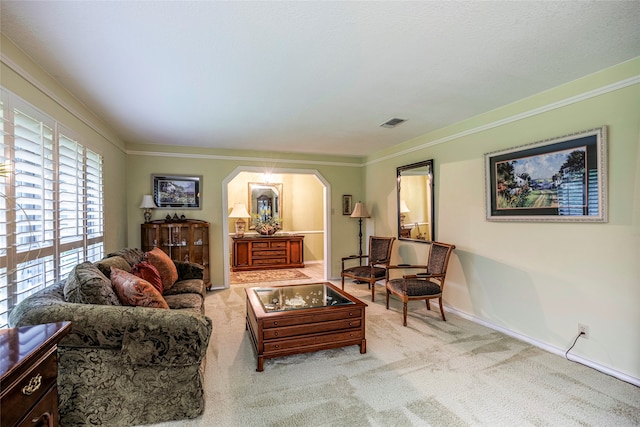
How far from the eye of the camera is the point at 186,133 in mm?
4336

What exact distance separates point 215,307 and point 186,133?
2.47 m

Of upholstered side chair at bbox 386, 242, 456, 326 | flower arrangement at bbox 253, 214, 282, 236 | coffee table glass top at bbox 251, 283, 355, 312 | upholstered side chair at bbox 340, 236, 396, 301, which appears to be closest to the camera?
coffee table glass top at bbox 251, 283, 355, 312

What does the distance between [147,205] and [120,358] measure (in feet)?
11.2

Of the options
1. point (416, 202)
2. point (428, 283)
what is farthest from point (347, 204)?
point (428, 283)

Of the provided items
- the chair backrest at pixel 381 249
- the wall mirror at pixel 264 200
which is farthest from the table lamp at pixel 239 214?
the chair backrest at pixel 381 249

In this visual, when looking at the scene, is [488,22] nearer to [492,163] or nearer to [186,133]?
[492,163]

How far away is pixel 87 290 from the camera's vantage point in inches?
80.6

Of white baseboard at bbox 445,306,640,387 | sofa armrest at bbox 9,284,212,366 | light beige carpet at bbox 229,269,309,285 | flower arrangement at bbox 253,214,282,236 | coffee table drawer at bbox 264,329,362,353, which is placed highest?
flower arrangement at bbox 253,214,282,236

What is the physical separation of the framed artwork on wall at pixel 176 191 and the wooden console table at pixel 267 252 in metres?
2.05

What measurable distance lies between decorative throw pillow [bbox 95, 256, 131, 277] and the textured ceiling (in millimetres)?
1557

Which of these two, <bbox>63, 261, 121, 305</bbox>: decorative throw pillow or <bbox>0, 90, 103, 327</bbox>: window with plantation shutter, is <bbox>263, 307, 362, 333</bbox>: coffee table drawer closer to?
<bbox>63, 261, 121, 305</bbox>: decorative throw pillow

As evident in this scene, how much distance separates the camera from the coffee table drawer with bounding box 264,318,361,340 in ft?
8.75

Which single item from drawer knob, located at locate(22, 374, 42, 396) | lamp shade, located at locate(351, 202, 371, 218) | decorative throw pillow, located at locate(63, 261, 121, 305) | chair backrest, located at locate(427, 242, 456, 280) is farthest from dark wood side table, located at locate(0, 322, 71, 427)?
lamp shade, located at locate(351, 202, 371, 218)

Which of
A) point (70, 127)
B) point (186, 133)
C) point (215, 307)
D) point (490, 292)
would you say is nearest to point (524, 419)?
point (490, 292)
